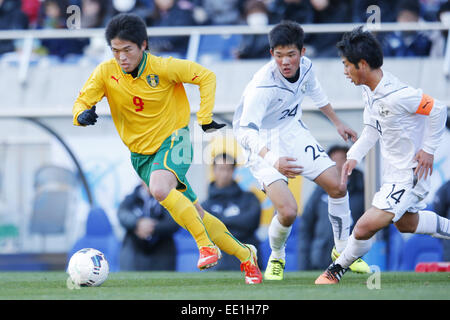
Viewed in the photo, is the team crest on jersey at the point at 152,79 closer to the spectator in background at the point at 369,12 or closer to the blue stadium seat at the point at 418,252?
the blue stadium seat at the point at 418,252

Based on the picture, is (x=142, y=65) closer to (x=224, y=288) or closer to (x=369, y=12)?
(x=224, y=288)

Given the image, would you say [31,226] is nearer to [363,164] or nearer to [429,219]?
[363,164]

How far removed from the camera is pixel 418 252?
30.6 feet

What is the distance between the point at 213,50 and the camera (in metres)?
11.2

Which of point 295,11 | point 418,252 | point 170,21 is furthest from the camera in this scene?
point 170,21

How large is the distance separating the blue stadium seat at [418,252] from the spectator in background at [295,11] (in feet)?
12.5

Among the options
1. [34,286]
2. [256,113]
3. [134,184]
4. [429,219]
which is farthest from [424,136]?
[134,184]

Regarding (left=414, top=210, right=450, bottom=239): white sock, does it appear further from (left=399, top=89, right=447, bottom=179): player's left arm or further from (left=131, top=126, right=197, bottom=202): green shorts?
(left=131, top=126, right=197, bottom=202): green shorts

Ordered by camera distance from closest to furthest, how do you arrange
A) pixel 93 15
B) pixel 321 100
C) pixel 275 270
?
pixel 275 270
pixel 321 100
pixel 93 15

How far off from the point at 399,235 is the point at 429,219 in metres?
3.01

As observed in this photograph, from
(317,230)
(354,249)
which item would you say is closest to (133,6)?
(317,230)

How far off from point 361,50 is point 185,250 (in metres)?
4.37

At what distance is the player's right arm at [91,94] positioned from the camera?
633cm

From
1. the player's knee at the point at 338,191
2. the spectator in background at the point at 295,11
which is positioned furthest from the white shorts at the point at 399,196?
the spectator in background at the point at 295,11
